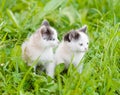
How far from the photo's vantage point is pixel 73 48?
4.64m

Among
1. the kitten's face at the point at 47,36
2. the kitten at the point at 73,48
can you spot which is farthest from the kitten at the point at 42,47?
the kitten at the point at 73,48

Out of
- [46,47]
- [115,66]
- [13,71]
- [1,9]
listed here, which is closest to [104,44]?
[115,66]

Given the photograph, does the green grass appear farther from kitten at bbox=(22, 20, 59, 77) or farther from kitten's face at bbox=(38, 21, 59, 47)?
kitten's face at bbox=(38, 21, 59, 47)

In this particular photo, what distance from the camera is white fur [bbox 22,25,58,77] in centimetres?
450

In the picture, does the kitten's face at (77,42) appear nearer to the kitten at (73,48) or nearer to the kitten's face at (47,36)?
the kitten at (73,48)

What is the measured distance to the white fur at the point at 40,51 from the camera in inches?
177

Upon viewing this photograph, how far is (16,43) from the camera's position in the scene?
4.90m

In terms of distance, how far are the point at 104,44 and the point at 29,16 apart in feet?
3.33

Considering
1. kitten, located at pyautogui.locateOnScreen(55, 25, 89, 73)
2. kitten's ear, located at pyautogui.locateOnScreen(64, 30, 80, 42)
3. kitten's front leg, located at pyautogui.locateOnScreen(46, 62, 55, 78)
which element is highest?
kitten's ear, located at pyautogui.locateOnScreen(64, 30, 80, 42)

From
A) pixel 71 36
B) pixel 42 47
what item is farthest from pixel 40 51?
pixel 71 36

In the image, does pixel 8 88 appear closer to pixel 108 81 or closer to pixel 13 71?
pixel 13 71

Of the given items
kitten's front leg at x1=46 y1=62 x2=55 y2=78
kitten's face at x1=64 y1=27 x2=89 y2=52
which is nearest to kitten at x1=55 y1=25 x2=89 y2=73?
kitten's face at x1=64 y1=27 x2=89 y2=52

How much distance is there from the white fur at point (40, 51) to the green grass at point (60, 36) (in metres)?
0.08

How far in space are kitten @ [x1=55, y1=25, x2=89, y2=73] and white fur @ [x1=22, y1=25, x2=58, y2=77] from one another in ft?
0.38
